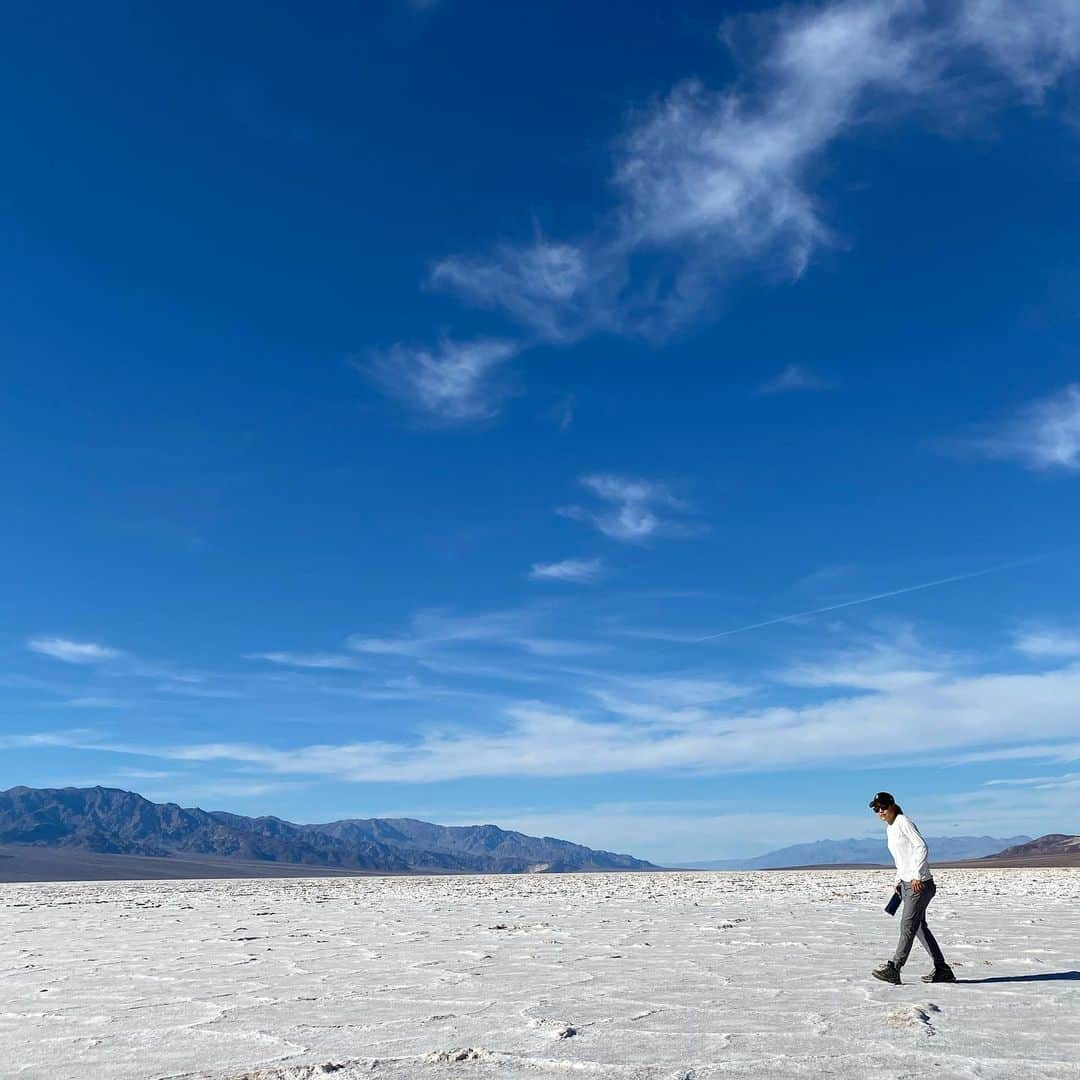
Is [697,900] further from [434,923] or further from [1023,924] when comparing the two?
[1023,924]

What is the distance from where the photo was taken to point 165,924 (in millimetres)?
22828

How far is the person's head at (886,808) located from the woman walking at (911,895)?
0.6 inches

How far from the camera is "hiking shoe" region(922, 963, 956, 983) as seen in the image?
398 inches

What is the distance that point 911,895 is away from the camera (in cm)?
992

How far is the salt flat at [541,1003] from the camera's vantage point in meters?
7.00

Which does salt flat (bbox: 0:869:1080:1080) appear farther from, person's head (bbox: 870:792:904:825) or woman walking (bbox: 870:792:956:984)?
person's head (bbox: 870:792:904:825)

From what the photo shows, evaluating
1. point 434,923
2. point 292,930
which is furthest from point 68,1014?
point 434,923

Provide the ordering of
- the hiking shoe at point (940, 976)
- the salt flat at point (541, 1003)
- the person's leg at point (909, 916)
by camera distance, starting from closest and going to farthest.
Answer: the salt flat at point (541, 1003) → the person's leg at point (909, 916) → the hiking shoe at point (940, 976)

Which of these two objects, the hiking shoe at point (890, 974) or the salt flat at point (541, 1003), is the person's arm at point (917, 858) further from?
the salt flat at point (541, 1003)

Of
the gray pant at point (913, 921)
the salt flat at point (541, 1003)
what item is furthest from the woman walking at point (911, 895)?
the salt flat at point (541, 1003)

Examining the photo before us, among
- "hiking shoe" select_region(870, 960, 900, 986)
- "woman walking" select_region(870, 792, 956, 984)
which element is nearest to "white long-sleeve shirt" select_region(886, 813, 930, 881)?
"woman walking" select_region(870, 792, 956, 984)

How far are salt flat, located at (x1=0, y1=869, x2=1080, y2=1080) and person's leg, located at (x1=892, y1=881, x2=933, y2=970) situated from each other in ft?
1.09

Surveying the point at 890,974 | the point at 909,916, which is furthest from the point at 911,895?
the point at 890,974

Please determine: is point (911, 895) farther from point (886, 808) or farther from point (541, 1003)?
point (541, 1003)
